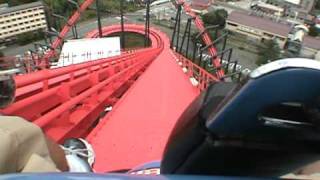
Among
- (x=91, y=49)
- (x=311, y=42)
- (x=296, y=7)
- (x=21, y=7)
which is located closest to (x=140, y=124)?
(x=91, y=49)

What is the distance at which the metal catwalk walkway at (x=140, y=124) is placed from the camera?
210 cm

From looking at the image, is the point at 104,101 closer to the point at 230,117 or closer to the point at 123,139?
the point at 123,139

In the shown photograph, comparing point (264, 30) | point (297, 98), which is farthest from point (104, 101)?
point (264, 30)

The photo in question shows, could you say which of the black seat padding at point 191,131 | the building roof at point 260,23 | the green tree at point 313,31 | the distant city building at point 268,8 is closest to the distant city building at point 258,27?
the building roof at point 260,23

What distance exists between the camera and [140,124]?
2518 mm

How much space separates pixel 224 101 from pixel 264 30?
11582mm

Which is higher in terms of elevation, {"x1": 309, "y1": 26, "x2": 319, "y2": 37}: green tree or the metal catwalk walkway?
the metal catwalk walkway

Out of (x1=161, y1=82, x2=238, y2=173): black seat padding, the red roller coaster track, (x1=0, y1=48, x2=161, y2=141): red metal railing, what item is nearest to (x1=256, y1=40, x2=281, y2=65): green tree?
the red roller coaster track

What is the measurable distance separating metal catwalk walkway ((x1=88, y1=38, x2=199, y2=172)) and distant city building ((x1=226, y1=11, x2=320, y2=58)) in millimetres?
8286

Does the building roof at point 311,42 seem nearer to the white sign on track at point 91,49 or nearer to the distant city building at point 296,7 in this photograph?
the distant city building at point 296,7

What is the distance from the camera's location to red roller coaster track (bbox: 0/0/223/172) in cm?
176

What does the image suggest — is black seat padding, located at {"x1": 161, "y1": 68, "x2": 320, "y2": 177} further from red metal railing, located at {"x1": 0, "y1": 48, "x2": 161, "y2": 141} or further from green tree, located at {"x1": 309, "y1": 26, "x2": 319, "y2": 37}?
green tree, located at {"x1": 309, "y1": 26, "x2": 319, "y2": 37}

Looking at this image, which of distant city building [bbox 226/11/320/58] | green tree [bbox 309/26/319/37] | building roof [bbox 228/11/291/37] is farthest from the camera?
green tree [bbox 309/26/319/37]

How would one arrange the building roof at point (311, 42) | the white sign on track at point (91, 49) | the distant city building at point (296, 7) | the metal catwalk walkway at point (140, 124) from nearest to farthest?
the metal catwalk walkway at point (140, 124)
the white sign on track at point (91, 49)
the building roof at point (311, 42)
the distant city building at point (296, 7)
